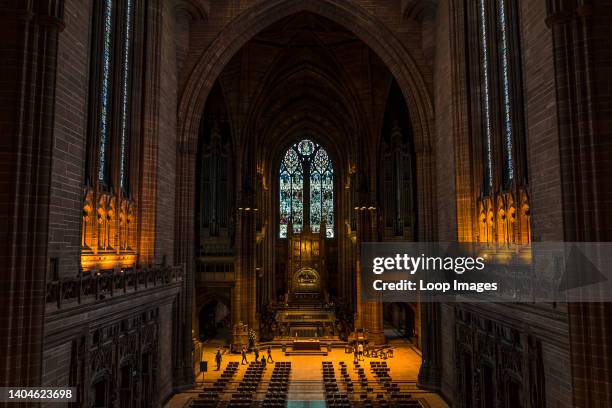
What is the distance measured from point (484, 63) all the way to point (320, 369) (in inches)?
585

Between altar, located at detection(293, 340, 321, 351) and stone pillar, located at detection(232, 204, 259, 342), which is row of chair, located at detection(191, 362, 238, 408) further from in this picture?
stone pillar, located at detection(232, 204, 259, 342)

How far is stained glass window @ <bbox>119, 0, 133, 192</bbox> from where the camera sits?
1319 cm

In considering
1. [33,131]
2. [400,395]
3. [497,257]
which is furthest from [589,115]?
[400,395]

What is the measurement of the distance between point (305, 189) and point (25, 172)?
124 feet

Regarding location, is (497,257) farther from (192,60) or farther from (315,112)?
(315,112)

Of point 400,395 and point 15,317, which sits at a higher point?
point 15,317

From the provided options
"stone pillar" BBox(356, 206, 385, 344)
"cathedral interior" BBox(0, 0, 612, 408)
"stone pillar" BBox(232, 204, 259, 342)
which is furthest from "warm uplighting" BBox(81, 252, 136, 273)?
"stone pillar" BBox(356, 206, 385, 344)

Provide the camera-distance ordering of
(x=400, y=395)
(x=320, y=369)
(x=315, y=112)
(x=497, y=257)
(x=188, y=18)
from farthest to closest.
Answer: (x=315, y=112)
(x=320, y=369)
(x=188, y=18)
(x=400, y=395)
(x=497, y=257)

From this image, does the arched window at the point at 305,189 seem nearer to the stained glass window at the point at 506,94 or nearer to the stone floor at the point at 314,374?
the stone floor at the point at 314,374

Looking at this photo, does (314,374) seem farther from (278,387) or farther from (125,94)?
(125,94)

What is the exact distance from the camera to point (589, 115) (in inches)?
277

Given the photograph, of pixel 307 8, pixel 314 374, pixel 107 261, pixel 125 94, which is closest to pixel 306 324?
pixel 314 374

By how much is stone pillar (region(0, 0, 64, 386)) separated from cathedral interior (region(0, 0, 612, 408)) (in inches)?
1.1

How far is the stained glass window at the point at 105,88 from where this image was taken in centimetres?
1173
